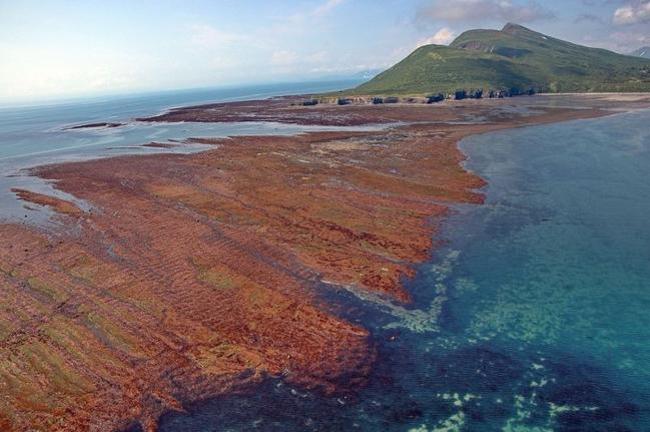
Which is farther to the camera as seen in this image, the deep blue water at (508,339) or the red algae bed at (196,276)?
the red algae bed at (196,276)

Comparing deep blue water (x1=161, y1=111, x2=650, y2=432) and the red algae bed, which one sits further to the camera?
the red algae bed

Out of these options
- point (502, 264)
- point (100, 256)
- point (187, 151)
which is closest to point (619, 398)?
point (502, 264)

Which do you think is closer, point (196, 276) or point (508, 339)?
point (508, 339)

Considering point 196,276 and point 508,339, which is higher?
point 196,276
